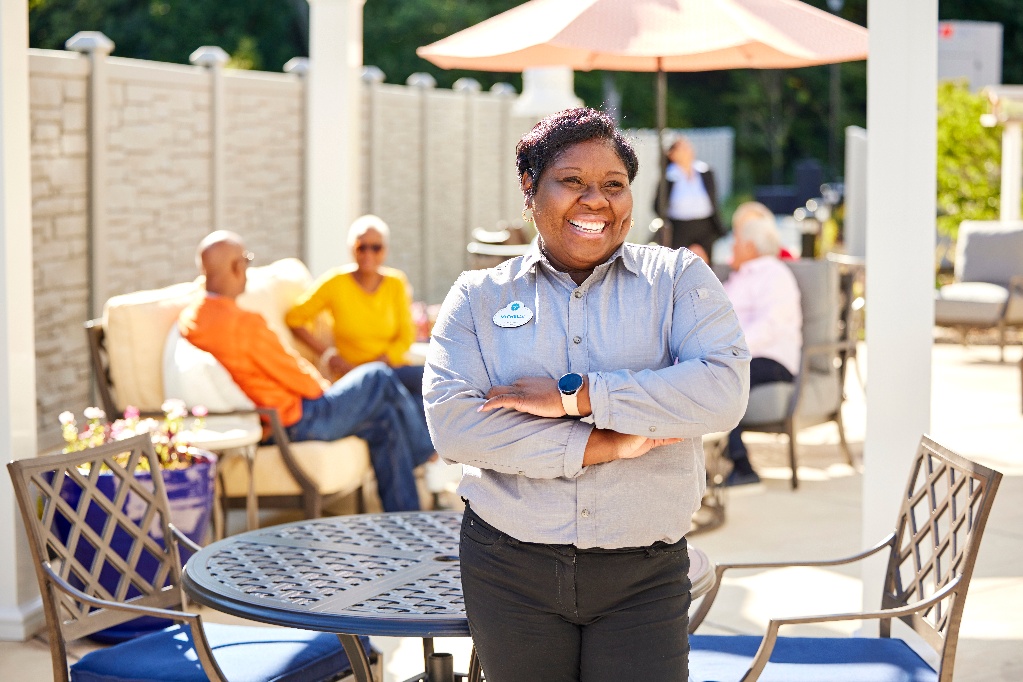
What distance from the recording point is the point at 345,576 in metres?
3.01

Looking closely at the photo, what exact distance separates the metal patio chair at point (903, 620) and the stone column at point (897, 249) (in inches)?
35.5

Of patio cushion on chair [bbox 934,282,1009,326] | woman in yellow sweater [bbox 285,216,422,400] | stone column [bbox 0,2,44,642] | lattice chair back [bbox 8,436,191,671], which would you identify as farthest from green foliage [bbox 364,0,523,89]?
lattice chair back [bbox 8,436,191,671]

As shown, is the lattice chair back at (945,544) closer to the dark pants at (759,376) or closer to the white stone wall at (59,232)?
the dark pants at (759,376)

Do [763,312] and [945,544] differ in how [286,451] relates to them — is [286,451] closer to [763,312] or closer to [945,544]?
[763,312]

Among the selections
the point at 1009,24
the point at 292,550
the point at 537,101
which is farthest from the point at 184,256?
the point at 1009,24

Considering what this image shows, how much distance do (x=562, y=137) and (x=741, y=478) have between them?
15.3ft

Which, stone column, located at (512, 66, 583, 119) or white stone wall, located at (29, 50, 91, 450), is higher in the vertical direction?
stone column, located at (512, 66, 583, 119)

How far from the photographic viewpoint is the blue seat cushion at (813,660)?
2951 mm

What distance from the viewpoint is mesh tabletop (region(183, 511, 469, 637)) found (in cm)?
268

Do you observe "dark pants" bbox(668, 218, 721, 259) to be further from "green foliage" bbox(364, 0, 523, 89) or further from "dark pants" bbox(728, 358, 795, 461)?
"green foliage" bbox(364, 0, 523, 89)

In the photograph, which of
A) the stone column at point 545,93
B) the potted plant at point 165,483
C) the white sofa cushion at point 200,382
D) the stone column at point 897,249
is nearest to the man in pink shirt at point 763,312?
the stone column at point 897,249

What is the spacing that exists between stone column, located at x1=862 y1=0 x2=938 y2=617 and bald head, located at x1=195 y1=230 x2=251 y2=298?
2.47 metres

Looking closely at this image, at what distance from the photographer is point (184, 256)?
8.41 meters

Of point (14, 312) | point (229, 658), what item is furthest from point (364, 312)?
point (229, 658)
